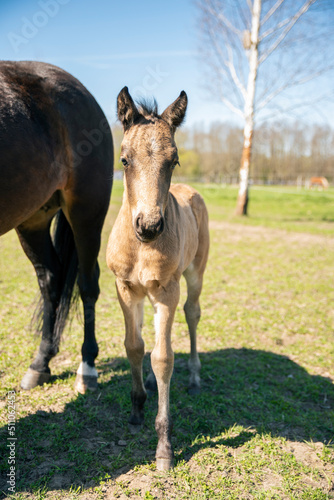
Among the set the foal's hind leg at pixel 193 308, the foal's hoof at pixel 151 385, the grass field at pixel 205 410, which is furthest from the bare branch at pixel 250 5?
the foal's hoof at pixel 151 385

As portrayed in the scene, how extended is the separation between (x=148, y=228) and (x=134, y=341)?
39.8 inches

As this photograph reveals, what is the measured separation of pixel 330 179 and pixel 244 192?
44.5 m

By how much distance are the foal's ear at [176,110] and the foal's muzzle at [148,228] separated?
74 cm

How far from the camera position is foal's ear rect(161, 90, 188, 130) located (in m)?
2.28

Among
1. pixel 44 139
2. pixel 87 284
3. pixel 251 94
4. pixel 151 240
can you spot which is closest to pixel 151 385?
pixel 87 284

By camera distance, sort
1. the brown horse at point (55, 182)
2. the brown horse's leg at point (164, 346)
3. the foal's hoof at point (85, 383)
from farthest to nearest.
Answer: the foal's hoof at point (85, 383) < the brown horse at point (55, 182) < the brown horse's leg at point (164, 346)

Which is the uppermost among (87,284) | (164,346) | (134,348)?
(87,284)

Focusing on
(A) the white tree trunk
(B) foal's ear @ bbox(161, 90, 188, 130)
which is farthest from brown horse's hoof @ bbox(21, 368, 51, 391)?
(A) the white tree trunk

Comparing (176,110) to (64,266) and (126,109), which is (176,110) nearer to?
(126,109)

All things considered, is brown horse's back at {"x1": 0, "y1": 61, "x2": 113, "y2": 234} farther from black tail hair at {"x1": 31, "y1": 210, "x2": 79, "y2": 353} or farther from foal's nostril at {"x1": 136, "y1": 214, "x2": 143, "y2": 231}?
Answer: foal's nostril at {"x1": 136, "y1": 214, "x2": 143, "y2": 231}

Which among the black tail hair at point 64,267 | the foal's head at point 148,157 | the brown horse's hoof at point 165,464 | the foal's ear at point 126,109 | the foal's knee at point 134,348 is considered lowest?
the brown horse's hoof at point 165,464

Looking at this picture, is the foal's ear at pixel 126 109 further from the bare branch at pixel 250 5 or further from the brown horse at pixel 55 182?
the bare branch at pixel 250 5

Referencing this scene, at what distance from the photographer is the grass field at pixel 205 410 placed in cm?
214

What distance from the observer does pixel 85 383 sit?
3.07m
